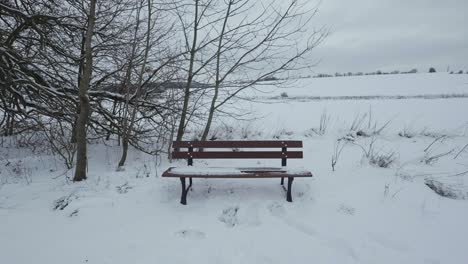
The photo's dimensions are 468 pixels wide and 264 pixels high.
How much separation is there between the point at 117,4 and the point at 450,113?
11.6m

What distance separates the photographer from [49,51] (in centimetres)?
689

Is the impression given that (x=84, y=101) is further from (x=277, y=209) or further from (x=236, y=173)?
(x=277, y=209)

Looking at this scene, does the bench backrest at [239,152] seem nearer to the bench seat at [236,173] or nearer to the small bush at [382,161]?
the bench seat at [236,173]

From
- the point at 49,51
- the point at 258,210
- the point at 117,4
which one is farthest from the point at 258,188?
the point at 49,51

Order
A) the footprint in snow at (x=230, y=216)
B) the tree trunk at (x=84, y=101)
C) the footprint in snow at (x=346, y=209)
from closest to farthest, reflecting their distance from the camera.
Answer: the footprint in snow at (x=230, y=216) < the footprint in snow at (x=346, y=209) < the tree trunk at (x=84, y=101)

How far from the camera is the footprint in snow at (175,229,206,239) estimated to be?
3.60 metres

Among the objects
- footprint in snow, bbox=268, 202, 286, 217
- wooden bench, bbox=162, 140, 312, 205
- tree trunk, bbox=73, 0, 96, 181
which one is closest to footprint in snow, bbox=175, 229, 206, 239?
wooden bench, bbox=162, 140, 312, 205

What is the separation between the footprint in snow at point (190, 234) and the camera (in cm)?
360

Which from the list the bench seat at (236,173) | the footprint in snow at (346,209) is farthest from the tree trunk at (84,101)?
the footprint in snow at (346,209)

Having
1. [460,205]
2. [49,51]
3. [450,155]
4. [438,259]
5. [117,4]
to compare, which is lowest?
[438,259]

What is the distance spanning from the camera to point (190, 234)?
364 centimetres

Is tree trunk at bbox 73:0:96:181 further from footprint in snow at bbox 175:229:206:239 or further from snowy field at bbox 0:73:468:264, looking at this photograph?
footprint in snow at bbox 175:229:206:239

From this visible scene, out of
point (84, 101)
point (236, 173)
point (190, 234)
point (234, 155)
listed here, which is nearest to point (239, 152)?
point (234, 155)

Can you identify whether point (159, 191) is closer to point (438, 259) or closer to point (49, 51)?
point (438, 259)
